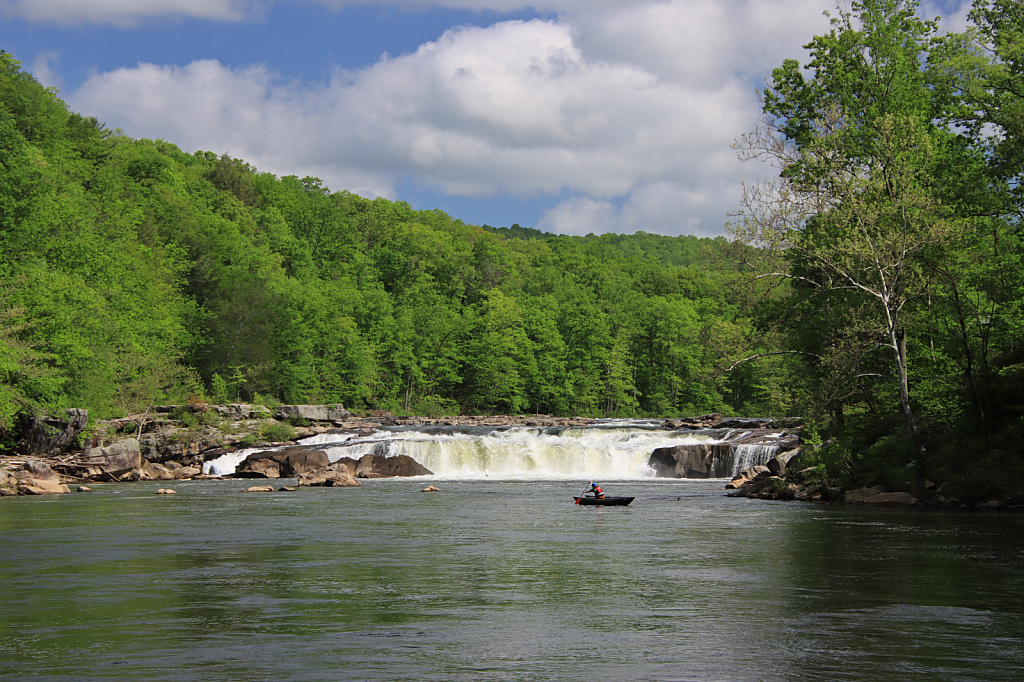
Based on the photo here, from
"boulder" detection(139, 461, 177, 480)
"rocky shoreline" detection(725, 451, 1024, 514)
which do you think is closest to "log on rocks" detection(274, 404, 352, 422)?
"boulder" detection(139, 461, 177, 480)

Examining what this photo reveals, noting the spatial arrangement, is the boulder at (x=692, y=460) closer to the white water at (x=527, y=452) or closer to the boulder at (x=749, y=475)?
the white water at (x=527, y=452)

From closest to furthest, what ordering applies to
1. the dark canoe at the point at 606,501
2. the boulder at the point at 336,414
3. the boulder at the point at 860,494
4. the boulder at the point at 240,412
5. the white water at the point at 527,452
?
1. the dark canoe at the point at 606,501
2. the boulder at the point at 860,494
3. the white water at the point at 527,452
4. the boulder at the point at 240,412
5. the boulder at the point at 336,414

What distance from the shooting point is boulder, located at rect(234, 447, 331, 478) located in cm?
4572

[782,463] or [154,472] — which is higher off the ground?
[782,463]

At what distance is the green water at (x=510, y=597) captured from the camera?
9492 mm

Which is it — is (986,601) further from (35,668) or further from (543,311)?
(543,311)

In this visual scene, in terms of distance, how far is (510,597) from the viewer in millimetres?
13625

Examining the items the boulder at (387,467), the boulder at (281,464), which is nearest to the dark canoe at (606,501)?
the boulder at (387,467)

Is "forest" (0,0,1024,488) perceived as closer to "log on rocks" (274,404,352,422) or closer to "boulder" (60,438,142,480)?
"boulder" (60,438,142,480)

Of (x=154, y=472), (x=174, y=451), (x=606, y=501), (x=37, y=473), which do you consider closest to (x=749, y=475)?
(x=606, y=501)

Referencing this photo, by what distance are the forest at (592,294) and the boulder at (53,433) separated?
0.73m

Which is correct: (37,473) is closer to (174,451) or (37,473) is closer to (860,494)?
(174,451)

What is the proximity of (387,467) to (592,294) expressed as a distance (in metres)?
69.9

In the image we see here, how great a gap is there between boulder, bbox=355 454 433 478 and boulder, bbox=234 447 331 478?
2.03 m
